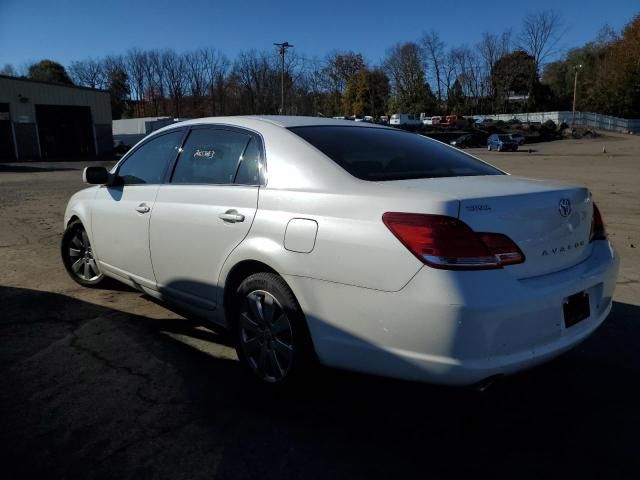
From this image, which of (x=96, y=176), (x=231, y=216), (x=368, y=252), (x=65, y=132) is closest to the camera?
(x=368, y=252)

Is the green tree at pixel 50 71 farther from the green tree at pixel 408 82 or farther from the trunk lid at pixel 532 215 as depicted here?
the trunk lid at pixel 532 215

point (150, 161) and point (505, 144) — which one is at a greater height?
point (150, 161)

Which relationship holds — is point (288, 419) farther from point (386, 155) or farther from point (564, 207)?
point (564, 207)

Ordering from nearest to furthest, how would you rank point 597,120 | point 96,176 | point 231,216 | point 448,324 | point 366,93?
1. point 448,324
2. point 231,216
3. point 96,176
4. point 597,120
5. point 366,93

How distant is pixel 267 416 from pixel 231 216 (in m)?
1.16

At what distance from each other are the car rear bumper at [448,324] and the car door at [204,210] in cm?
77

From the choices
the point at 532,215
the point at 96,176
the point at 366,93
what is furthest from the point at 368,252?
the point at 366,93

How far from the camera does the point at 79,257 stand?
514 cm

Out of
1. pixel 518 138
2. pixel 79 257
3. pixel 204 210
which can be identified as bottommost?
pixel 518 138

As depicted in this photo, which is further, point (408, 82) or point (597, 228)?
point (408, 82)

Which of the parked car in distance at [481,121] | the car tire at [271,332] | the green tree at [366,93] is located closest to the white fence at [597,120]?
the parked car in distance at [481,121]

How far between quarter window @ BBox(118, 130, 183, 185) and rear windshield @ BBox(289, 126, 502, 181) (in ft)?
3.94

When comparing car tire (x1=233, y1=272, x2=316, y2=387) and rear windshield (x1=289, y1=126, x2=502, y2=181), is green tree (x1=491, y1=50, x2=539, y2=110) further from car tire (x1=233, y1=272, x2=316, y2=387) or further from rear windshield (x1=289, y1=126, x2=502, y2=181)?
car tire (x1=233, y1=272, x2=316, y2=387)

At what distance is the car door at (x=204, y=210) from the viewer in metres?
3.12
